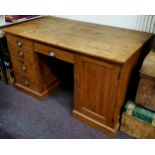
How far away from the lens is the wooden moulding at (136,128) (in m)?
1.50

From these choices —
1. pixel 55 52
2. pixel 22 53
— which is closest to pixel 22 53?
pixel 22 53

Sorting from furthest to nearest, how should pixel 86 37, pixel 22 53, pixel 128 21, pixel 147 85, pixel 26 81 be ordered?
pixel 26 81 < pixel 22 53 < pixel 128 21 < pixel 86 37 < pixel 147 85

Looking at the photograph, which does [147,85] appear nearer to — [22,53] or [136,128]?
[136,128]

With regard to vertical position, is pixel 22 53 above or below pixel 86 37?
below

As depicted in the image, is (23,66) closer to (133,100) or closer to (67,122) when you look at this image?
(67,122)

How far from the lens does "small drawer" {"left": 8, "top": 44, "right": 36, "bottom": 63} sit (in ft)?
5.88

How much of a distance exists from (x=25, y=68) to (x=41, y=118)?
0.55 metres

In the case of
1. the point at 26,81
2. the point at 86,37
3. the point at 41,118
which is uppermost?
the point at 86,37

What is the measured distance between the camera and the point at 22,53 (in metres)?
1.86

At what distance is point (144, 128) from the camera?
1515 mm

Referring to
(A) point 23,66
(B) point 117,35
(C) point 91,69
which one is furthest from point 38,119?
(B) point 117,35

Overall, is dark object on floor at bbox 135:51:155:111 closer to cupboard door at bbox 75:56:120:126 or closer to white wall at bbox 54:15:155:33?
cupboard door at bbox 75:56:120:126
